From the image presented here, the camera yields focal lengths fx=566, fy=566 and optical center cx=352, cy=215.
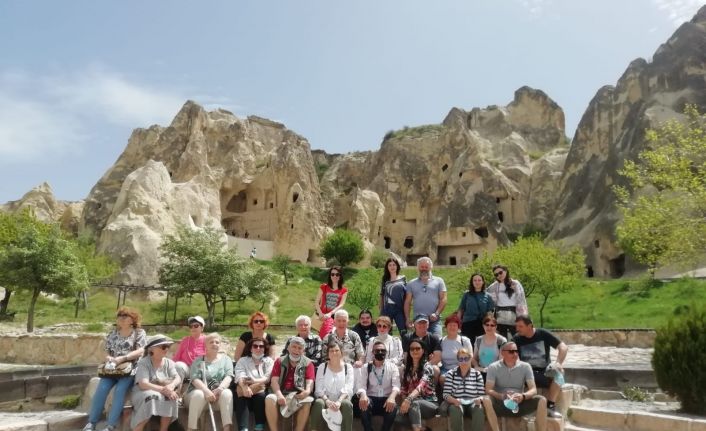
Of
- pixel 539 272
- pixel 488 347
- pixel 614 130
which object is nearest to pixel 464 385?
pixel 488 347

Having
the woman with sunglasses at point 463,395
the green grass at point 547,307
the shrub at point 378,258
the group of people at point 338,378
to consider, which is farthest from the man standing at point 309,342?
the shrub at point 378,258

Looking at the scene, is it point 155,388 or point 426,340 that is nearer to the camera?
point 155,388

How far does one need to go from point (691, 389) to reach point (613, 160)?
126ft

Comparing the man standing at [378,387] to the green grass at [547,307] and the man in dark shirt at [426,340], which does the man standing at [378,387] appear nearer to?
the man in dark shirt at [426,340]

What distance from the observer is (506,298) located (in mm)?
8641

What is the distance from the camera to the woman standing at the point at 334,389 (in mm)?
6887

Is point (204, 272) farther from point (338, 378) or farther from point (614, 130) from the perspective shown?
point (614, 130)

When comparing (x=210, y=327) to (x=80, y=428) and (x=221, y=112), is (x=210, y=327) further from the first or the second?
(x=221, y=112)

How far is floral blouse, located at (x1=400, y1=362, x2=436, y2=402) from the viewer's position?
7.11 metres

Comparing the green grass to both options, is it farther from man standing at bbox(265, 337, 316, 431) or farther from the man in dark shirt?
man standing at bbox(265, 337, 316, 431)

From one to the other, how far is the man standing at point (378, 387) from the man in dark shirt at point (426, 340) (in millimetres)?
484

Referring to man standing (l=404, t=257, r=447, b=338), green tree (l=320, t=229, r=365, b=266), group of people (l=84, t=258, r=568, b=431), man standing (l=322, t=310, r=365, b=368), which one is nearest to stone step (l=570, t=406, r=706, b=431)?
group of people (l=84, t=258, r=568, b=431)

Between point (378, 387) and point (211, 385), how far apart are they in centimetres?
213

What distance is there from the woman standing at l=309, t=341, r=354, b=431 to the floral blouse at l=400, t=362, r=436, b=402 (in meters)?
0.70
